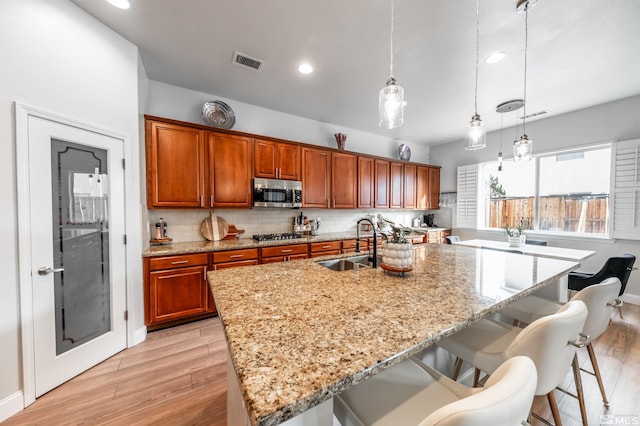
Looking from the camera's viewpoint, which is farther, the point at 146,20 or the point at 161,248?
the point at 161,248

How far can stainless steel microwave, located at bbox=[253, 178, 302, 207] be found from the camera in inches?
132

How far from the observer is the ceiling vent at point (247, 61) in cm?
246

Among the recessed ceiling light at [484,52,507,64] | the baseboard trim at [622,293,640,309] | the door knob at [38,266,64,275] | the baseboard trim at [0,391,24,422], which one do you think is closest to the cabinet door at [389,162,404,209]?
the recessed ceiling light at [484,52,507,64]

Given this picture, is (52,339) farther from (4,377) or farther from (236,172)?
(236,172)

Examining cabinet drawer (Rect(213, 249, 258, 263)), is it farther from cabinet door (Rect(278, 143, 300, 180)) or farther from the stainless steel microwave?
cabinet door (Rect(278, 143, 300, 180))

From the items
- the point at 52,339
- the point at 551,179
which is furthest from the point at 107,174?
the point at 551,179

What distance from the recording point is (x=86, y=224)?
2006 mm

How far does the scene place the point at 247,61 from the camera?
2.55 meters

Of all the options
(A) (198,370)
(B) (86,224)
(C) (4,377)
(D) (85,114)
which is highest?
(D) (85,114)

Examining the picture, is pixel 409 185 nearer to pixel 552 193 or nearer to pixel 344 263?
pixel 552 193

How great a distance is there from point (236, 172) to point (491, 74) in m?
3.25

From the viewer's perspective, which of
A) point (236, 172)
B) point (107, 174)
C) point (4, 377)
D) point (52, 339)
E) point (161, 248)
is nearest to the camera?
point (4, 377)

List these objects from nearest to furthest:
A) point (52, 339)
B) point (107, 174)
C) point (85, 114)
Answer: point (52, 339) → point (85, 114) → point (107, 174)

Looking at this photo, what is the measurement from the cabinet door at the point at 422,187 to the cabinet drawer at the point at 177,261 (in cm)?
443
